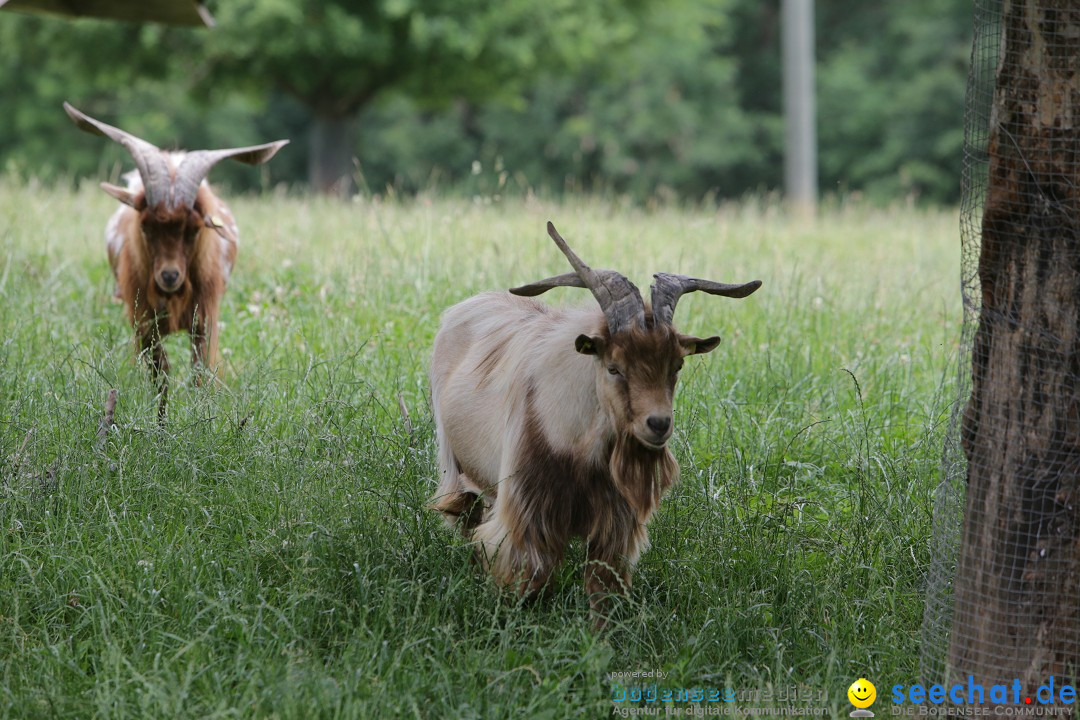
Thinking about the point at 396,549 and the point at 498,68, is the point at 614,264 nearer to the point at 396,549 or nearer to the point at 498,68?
the point at 396,549

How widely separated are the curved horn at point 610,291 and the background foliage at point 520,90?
1293 centimetres

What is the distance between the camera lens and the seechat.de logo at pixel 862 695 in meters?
3.80

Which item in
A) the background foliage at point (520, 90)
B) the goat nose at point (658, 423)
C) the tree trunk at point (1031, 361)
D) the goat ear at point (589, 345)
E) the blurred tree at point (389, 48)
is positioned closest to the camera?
the tree trunk at point (1031, 361)

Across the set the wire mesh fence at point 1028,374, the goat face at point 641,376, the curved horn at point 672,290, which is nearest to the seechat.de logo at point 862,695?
the wire mesh fence at point 1028,374

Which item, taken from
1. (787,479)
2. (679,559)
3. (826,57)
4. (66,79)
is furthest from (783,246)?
(826,57)

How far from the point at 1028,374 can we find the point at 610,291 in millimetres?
1464

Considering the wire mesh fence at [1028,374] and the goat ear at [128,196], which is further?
the goat ear at [128,196]

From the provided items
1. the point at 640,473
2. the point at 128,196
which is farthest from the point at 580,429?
the point at 128,196

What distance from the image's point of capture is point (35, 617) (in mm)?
4262

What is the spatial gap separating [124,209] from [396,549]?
4.48 m

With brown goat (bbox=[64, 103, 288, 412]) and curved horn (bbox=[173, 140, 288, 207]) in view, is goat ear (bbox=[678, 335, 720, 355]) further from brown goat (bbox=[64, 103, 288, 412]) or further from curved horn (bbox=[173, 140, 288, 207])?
Answer: curved horn (bbox=[173, 140, 288, 207])

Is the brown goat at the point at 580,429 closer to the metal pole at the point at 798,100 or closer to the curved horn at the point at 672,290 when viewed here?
the curved horn at the point at 672,290

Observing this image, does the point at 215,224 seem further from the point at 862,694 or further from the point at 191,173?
the point at 862,694

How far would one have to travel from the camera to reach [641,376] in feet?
13.3
